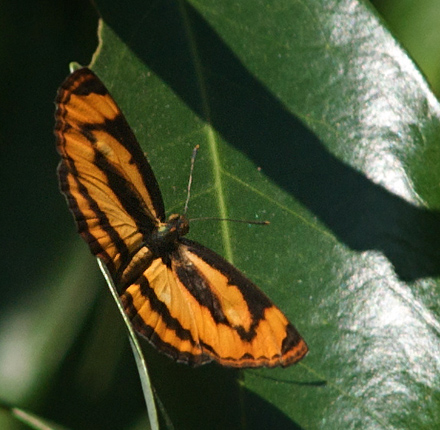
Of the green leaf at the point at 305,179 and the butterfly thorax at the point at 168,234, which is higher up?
the green leaf at the point at 305,179

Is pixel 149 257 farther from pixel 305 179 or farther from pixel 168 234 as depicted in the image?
pixel 305 179

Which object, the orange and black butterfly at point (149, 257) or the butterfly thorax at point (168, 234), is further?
the butterfly thorax at point (168, 234)

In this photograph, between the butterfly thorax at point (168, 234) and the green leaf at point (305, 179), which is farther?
the butterfly thorax at point (168, 234)

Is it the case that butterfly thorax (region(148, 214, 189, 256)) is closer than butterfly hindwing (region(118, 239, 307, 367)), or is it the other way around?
butterfly hindwing (region(118, 239, 307, 367))

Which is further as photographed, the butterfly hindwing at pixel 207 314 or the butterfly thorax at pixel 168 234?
the butterfly thorax at pixel 168 234

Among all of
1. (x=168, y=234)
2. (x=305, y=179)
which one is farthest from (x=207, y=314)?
(x=305, y=179)

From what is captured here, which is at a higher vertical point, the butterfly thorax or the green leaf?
the green leaf
